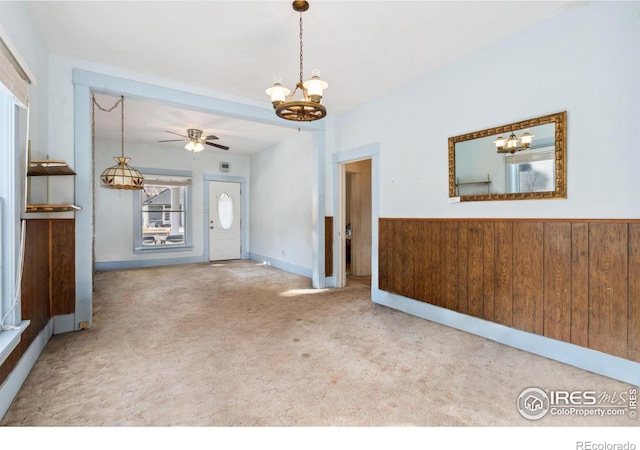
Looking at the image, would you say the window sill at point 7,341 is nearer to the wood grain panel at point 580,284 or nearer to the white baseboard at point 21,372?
the white baseboard at point 21,372

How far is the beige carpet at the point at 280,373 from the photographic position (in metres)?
1.88

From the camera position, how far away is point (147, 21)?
271cm

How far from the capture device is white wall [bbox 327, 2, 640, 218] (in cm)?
226

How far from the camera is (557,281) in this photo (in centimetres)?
258

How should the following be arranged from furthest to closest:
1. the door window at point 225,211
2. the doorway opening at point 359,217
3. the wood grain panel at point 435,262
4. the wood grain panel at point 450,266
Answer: the door window at point 225,211
the doorway opening at point 359,217
the wood grain panel at point 435,262
the wood grain panel at point 450,266

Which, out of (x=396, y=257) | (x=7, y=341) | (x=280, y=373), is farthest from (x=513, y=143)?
(x=7, y=341)

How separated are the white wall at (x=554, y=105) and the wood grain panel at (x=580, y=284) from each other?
158 millimetres

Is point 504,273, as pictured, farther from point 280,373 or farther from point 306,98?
point 306,98

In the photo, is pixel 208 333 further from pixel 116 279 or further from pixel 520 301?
pixel 116 279

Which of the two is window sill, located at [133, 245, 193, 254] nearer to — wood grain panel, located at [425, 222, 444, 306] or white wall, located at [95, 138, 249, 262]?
white wall, located at [95, 138, 249, 262]

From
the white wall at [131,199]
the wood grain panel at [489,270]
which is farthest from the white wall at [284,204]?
the wood grain panel at [489,270]

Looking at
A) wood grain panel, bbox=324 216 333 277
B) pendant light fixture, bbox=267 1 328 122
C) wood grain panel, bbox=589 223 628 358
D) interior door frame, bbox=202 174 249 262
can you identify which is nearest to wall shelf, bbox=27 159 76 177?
pendant light fixture, bbox=267 1 328 122
